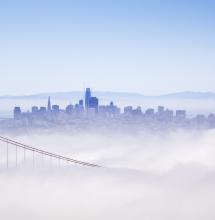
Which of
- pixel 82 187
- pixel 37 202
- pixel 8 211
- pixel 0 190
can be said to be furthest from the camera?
pixel 82 187

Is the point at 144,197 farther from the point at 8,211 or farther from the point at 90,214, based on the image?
the point at 8,211

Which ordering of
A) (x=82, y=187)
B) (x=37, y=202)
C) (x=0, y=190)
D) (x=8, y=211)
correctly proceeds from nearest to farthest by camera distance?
(x=8, y=211) → (x=37, y=202) → (x=0, y=190) → (x=82, y=187)

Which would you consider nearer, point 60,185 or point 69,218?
point 69,218

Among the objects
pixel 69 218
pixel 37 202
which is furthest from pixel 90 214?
pixel 37 202

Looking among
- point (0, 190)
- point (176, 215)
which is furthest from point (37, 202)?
point (176, 215)

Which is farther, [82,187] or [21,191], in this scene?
[82,187]

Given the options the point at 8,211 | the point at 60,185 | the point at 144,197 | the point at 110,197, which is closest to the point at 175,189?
the point at 144,197

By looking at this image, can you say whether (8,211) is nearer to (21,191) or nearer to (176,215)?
(21,191)

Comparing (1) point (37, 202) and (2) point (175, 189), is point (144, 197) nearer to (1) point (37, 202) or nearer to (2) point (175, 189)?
(2) point (175, 189)
